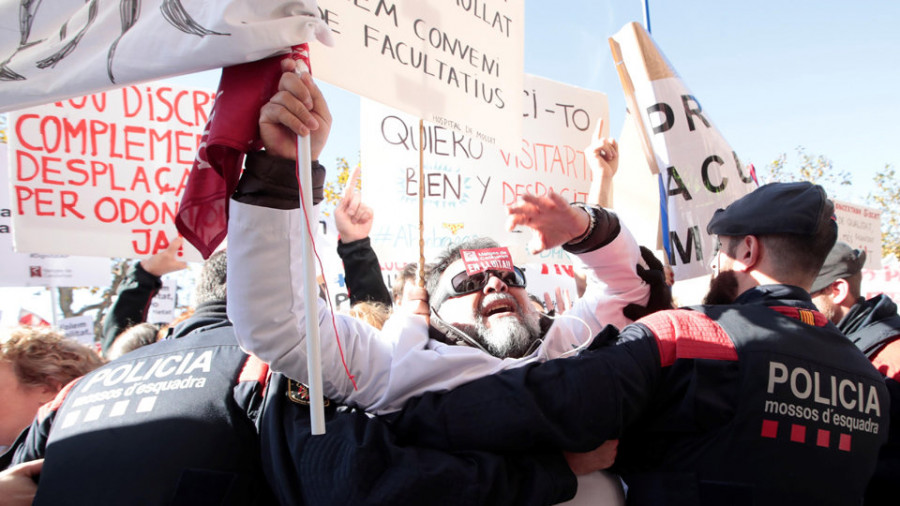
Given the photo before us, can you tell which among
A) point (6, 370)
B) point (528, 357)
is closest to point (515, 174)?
point (528, 357)

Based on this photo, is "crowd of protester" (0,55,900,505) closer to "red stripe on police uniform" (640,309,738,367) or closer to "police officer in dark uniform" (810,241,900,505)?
"red stripe on police uniform" (640,309,738,367)

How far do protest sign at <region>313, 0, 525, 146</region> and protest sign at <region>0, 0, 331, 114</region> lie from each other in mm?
863

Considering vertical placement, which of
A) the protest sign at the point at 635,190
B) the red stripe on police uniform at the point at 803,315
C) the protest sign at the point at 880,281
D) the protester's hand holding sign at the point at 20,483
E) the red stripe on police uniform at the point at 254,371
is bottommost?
the protest sign at the point at 880,281

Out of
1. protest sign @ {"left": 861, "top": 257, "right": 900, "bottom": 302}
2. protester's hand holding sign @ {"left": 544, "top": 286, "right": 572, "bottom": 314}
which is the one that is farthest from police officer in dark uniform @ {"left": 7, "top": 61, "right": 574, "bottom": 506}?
protest sign @ {"left": 861, "top": 257, "right": 900, "bottom": 302}

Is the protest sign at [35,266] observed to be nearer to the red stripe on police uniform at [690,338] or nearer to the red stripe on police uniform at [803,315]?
the red stripe on police uniform at [690,338]

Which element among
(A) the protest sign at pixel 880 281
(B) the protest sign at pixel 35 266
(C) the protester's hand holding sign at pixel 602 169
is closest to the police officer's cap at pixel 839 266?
(C) the protester's hand holding sign at pixel 602 169

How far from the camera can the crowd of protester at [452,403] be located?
4.94ft

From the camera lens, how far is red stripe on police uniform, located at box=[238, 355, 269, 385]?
1.78 meters

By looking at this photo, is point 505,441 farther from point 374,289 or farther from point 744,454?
point 374,289

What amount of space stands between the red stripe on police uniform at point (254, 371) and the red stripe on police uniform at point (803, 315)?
157 cm

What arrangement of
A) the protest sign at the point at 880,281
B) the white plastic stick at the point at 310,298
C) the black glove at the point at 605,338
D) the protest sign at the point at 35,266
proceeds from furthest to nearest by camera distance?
the protest sign at the point at 880,281
the protest sign at the point at 35,266
the black glove at the point at 605,338
the white plastic stick at the point at 310,298

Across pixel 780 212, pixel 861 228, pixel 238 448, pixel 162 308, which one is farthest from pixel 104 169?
pixel 861 228

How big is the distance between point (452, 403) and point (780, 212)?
4.42 ft

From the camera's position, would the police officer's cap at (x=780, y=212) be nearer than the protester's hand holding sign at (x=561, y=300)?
Yes
